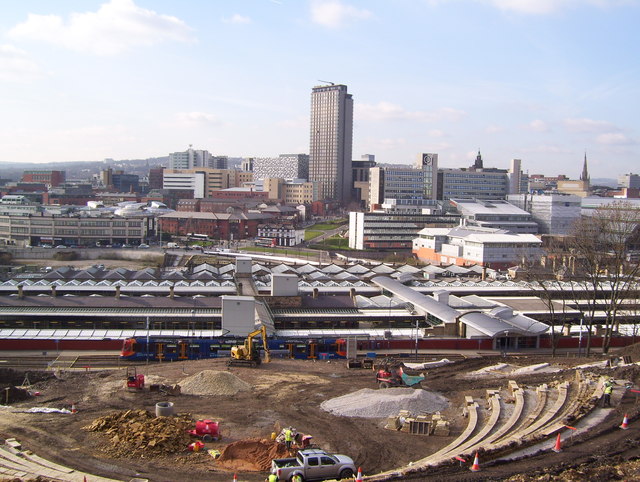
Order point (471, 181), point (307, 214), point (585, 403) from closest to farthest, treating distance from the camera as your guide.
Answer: point (585, 403)
point (471, 181)
point (307, 214)

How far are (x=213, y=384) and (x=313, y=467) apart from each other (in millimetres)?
9010

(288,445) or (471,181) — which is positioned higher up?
(471,181)

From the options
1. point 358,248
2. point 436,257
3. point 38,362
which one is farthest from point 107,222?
point 38,362

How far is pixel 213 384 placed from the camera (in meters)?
23.2

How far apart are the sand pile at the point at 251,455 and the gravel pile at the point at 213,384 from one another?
600 centimetres

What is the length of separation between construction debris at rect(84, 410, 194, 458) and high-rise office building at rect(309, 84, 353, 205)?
156955 mm

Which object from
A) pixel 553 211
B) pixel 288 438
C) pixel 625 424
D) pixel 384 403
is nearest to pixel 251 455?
pixel 288 438

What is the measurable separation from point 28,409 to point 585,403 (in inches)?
687

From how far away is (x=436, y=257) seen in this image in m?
82.7

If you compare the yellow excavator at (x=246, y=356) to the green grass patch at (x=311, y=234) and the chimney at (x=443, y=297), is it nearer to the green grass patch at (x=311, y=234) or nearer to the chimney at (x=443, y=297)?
the chimney at (x=443, y=297)

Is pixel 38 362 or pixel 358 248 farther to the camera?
pixel 358 248

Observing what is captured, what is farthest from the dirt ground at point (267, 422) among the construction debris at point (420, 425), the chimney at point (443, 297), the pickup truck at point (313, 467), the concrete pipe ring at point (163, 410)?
the chimney at point (443, 297)

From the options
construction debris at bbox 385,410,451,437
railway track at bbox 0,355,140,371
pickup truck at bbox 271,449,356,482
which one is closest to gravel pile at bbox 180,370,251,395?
construction debris at bbox 385,410,451,437

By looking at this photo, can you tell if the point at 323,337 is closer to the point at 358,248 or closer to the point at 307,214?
the point at 358,248
